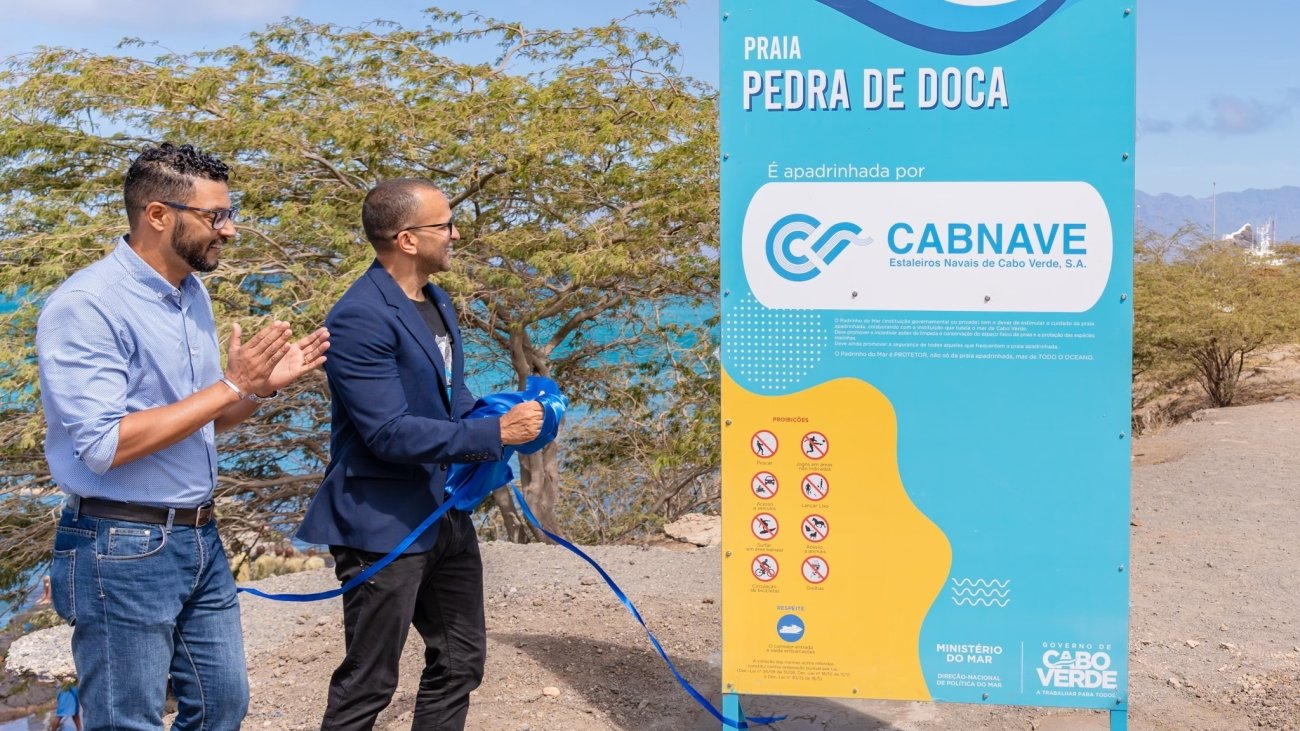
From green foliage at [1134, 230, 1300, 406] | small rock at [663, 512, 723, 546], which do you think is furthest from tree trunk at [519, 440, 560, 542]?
green foliage at [1134, 230, 1300, 406]

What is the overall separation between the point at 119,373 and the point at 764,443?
181cm

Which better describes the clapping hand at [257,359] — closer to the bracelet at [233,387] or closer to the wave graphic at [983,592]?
the bracelet at [233,387]

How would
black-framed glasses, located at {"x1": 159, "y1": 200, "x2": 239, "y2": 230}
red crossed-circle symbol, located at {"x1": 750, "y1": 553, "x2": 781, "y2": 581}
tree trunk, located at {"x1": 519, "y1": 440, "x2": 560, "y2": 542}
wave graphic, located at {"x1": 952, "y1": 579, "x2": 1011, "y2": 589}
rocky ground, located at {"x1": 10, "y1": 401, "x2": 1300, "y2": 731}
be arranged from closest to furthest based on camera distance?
black-framed glasses, located at {"x1": 159, "y1": 200, "x2": 239, "y2": 230}, wave graphic, located at {"x1": 952, "y1": 579, "x2": 1011, "y2": 589}, red crossed-circle symbol, located at {"x1": 750, "y1": 553, "x2": 781, "y2": 581}, rocky ground, located at {"x1": 10, "y1": 401, "x2": 1300, "y2": 731}, tree trunk, located at {"x1": 519, "y1": 440, "x2": 560, "y2": 542}

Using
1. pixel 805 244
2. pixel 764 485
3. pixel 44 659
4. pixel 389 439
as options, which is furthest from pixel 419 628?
pixel 44 659

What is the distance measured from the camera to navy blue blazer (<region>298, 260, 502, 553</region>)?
3.08m

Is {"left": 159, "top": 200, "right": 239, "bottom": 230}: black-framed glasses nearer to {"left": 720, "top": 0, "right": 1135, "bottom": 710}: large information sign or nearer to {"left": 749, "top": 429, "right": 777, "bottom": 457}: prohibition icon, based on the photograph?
{"left": 720, "top": 0, "right": 1135, "bottom": 710}: large information sign

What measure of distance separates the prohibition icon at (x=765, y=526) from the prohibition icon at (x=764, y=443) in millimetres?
194

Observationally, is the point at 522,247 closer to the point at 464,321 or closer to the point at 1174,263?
the point at 464,321

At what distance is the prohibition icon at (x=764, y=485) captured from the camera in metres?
3.48

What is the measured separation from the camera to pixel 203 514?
9.25ft

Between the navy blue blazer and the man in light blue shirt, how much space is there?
0.25 m

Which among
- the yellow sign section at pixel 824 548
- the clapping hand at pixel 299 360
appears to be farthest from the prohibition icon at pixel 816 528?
the clapping hand at pixel 299 360

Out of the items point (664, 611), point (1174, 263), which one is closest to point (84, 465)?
point (664, 611)

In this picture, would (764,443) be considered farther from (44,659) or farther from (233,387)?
(44,659)
